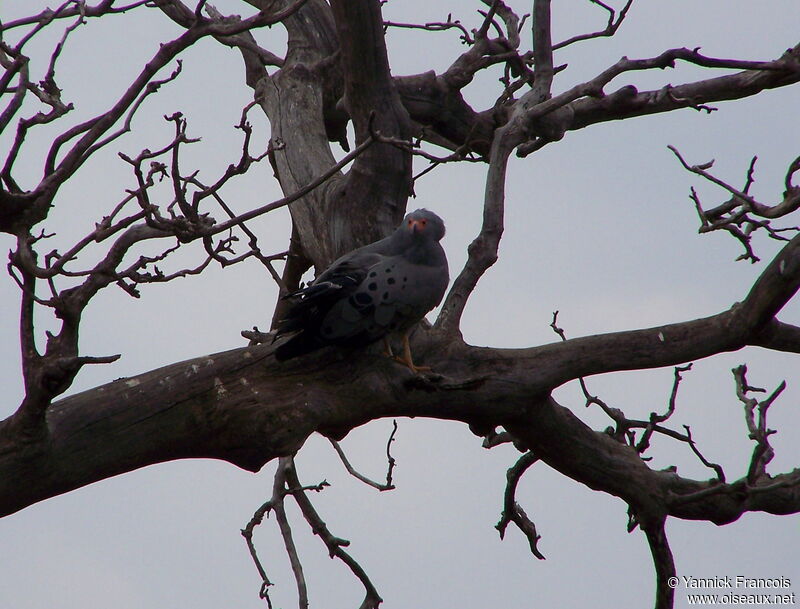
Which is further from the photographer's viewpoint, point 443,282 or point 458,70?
point 458,70

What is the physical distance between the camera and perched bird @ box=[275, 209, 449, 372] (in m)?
3.86

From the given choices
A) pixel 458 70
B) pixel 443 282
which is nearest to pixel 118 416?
pixel 443 282

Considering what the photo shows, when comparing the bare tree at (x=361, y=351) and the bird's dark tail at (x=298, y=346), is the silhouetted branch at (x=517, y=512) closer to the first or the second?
the bare tree at (x=361, y=351)

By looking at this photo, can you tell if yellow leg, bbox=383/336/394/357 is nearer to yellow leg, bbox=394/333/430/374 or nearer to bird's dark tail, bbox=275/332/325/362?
yellow leg, bbox=394/333/430/374

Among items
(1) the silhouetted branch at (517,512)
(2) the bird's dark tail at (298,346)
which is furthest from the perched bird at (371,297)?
(1) the silhouetted branch at (517,512)

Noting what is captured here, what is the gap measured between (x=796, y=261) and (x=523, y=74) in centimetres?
249

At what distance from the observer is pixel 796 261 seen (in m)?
3.79

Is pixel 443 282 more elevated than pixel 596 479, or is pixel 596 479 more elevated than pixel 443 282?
pixel 443 282

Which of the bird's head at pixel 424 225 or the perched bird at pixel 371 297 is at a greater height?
the bird's head at pixel 424 225

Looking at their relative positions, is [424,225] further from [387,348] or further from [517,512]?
[517,512]

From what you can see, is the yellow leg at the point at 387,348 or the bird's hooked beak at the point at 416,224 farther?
the bird's hooked beak at the point at 416,224

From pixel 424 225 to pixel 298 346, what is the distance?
87 centimetres

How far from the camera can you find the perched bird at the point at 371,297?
3.86 meters

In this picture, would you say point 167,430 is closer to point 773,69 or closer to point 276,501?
point 276,501
